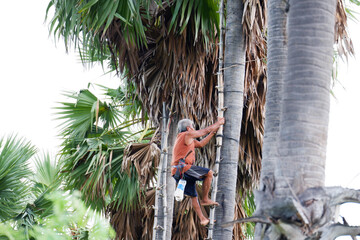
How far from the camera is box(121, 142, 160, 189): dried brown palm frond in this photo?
9453mm

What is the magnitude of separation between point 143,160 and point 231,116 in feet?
10.4

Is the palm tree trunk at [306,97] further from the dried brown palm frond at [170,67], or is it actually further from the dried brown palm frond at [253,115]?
the dried brown palm frond at [170,67]

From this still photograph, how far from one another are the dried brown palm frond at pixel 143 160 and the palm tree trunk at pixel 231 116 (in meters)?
2.87

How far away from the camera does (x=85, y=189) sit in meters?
9.93

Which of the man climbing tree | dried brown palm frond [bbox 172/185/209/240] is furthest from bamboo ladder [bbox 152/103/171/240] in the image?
the man climbing tree

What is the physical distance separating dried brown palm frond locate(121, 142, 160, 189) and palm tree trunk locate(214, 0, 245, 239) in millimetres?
2871

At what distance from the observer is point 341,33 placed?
6953 millimetres

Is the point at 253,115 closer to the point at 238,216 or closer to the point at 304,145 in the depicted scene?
the point at 238,216

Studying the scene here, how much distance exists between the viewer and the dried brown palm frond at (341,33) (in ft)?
22.6

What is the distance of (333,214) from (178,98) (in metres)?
5.21

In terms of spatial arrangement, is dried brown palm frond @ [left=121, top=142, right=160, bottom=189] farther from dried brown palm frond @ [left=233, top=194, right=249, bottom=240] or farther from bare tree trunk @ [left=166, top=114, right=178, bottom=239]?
dried brown palm frond @ [left=233, top=194, right=249, bottom=240]

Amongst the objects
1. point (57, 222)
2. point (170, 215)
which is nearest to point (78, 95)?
point (170, 215)

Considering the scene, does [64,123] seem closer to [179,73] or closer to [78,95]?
[78,95]

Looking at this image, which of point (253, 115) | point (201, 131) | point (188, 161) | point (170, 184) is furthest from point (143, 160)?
point (201, 131)
